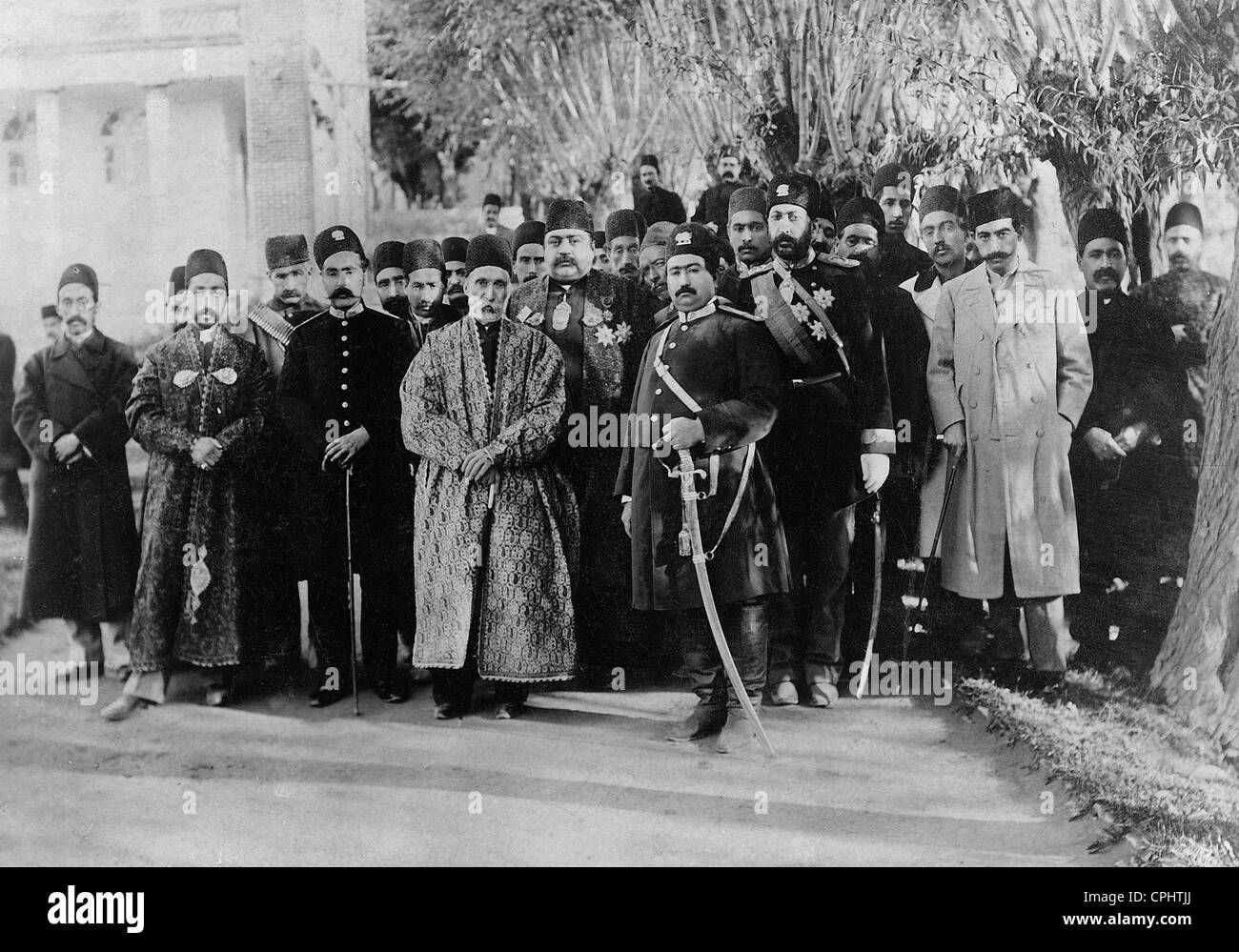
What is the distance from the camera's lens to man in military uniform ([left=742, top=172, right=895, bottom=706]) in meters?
5.15

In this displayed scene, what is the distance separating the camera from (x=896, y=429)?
5.31 m

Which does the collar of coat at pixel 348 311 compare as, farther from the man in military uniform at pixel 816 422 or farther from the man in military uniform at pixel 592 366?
the man in military uniform at pixel 816 422

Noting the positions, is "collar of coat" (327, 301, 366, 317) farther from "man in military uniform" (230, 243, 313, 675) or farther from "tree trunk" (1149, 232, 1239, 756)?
"tree trunk" (1149, 232, 1239, 756)

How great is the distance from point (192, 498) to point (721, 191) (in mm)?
2624

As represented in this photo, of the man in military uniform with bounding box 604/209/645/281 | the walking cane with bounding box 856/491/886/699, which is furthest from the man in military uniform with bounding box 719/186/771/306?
the walking cane with bounding box 856/491/886/699

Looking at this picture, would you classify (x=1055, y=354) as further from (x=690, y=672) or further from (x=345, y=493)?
(x=345, y=493)

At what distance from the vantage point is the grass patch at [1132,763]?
206 inches

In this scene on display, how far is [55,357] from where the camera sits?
538 centimetres

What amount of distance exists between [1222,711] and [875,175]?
8.97 feet

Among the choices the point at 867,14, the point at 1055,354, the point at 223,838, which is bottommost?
the point at 223,838

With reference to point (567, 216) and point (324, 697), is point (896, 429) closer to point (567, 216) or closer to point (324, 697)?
point (567, 216)

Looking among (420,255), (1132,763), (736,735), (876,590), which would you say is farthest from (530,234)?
(1132,763)

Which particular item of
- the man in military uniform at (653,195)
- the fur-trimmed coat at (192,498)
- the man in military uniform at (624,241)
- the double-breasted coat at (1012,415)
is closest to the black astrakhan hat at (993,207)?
the double-breasted coat at (1012,415)
